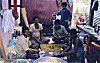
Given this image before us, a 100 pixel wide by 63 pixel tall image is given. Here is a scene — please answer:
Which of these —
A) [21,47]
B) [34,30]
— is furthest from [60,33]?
[21,47]

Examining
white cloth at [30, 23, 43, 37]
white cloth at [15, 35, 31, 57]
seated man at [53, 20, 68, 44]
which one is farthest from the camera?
seated man at [53, 20, 68, 44]

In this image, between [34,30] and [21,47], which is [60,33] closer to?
[34,30]

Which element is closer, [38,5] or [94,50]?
[94,50]

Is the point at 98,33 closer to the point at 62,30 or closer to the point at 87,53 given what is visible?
the point at 87,53

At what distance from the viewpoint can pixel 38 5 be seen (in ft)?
22.6

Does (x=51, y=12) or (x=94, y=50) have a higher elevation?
(x=51, y=12)

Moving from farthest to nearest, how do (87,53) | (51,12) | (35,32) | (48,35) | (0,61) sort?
(51,12) < (48,35) < (35,32) < (87,53) < (0,61)

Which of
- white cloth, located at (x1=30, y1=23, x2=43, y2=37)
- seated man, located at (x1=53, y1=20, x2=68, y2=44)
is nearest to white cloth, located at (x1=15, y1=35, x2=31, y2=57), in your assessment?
white cloth, located at (x1=30, y1=23, x2=43, y2=37)

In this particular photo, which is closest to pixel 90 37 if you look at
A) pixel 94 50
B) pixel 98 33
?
pixel 98 33

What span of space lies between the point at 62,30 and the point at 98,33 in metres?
1.22

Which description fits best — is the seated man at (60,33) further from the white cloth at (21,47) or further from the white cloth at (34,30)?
the white cloth at (21,47)

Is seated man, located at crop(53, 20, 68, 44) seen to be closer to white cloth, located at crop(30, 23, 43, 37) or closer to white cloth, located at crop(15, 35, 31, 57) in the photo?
white cloth, located at crop(30, 23, 43, 37)

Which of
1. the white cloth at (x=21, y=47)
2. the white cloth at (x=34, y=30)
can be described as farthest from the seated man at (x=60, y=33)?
the white cloth at (x=21, y=47)

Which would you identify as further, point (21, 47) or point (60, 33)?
point (60, 33)
